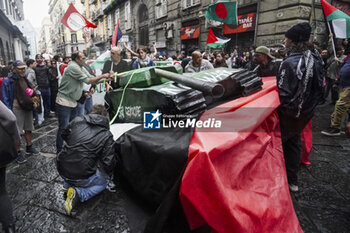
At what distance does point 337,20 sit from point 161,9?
13.5m

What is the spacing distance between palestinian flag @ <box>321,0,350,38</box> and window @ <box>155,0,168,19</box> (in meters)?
12.7

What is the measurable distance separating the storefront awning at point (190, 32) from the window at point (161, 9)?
2.59m

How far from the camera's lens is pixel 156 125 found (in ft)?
6.71

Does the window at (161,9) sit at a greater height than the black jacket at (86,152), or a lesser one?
greater

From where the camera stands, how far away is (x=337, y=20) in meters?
4.08

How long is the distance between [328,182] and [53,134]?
17.4ft

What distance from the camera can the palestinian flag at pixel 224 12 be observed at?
644cm

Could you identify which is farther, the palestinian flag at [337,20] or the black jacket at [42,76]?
the black jacket at [42,76]

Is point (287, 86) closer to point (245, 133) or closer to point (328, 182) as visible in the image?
point (245, 133)

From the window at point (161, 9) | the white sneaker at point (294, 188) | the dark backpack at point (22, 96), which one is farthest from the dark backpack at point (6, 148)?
the window at point (161, 9)

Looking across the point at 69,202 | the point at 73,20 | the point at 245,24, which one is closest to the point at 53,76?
the point at 73,20

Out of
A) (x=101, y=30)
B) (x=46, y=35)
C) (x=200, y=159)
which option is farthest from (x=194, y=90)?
(x=46, y=35)

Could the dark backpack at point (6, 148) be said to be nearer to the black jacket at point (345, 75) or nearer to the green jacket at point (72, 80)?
the green jacket at point (72, 80)

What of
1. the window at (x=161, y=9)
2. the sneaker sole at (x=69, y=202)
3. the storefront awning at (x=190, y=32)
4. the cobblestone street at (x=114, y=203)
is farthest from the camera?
the window at (x=161, y=9)
